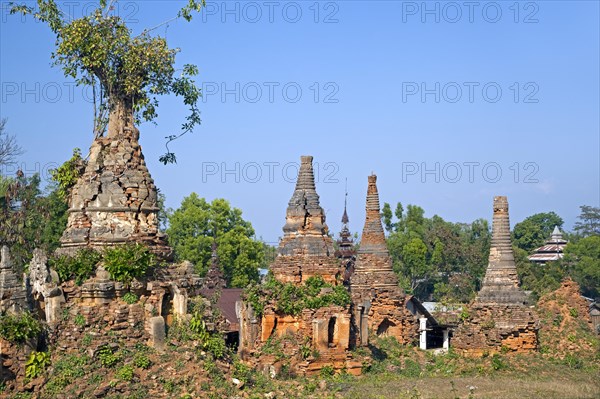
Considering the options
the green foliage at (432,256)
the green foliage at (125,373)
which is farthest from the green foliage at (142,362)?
the green foliage at (432,256)

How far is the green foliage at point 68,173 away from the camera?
22031 mm

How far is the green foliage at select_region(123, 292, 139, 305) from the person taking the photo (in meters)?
20.3

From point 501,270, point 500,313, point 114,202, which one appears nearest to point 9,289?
point 114,202

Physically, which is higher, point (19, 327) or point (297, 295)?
point (297, 295)

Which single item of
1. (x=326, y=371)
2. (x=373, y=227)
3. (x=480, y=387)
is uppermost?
(x=373, y=227)

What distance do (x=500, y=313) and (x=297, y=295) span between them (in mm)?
9005

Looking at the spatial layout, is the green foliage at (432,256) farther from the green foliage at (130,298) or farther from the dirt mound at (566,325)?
the green foliage at (130,298)

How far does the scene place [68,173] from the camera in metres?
22.0

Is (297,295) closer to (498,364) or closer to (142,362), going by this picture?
(498,364)

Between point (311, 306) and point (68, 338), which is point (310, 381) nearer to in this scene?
point (311, 306)

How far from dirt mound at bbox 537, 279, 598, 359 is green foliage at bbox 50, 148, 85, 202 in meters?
20.9

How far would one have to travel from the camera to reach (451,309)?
45.9m

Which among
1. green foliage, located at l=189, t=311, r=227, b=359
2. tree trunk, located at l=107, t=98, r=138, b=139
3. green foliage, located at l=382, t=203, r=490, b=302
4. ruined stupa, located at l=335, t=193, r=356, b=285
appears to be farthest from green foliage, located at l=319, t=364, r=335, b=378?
green foliage, located at l=382, t=203, r=490, b=302

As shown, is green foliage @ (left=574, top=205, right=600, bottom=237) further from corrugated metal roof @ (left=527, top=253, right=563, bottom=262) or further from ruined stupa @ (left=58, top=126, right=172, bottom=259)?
ruined stupa @ (left=58, top=126, right=172, bottom=259)
